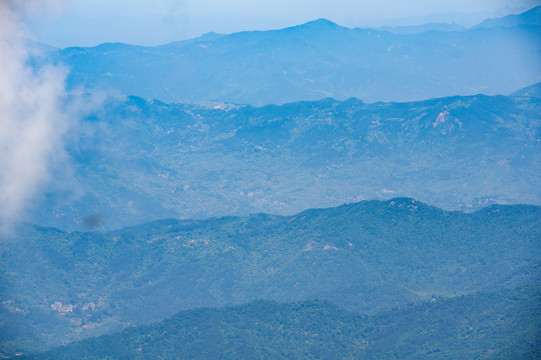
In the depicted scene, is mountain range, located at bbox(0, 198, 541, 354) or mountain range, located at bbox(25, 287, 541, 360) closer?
mountain range, located at bbox(25, 287, 541, 360)

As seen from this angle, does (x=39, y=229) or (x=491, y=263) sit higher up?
(x=39, y=229)

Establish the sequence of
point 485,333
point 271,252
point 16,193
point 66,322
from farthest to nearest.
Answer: point 16,193, point 271,252, point 66,322, point 485,333

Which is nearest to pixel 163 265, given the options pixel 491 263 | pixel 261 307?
pixel 261 307

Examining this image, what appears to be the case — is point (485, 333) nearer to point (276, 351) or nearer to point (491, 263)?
point (276, 351)

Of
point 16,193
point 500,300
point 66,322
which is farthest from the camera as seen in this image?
point 16,193

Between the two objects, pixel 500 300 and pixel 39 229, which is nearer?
pixel 500 300

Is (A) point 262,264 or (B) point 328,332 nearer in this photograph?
(B) point 328,332

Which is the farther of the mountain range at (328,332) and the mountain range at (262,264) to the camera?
the mountain range at (262,264)

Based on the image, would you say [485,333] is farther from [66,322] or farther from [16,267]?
[16,267]

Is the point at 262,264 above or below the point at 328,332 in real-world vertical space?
above
